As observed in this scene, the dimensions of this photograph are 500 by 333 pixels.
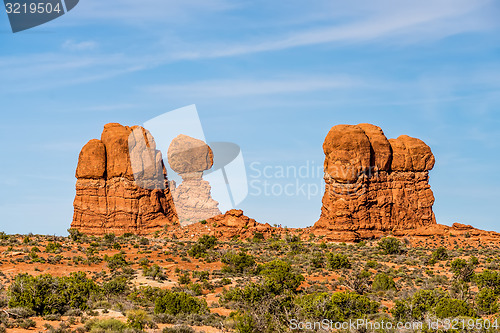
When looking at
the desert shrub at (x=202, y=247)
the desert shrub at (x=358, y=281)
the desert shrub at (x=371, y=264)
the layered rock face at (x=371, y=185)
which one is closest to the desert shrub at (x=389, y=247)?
the layered rock face at (x=371, y=185)

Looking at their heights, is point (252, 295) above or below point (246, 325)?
above

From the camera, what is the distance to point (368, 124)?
79.0 meters

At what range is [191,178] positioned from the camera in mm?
88375

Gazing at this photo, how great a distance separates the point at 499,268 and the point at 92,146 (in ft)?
177

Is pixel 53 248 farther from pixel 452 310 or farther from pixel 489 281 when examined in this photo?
pixel 452 310

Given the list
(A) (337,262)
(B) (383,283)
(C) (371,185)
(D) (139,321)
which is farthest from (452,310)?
(C) (371,185)

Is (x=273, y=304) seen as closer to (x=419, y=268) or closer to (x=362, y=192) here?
A: (x=419, y=268)

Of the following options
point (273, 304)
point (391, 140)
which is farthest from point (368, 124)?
point (273, 304)

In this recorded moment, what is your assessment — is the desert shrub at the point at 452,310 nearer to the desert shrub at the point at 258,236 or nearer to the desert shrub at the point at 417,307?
the desert shrub at the point at 417,307

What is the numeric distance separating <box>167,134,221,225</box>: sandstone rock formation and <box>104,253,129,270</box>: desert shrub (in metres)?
33.0

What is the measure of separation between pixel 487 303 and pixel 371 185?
39.9 m

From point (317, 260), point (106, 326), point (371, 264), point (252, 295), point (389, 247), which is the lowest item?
point (106, 326)

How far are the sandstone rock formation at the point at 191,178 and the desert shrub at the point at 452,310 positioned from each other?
56641 mm

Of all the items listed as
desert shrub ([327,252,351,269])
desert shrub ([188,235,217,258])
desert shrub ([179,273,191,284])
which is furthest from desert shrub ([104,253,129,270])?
desert shrub ([327,252,351,269])
